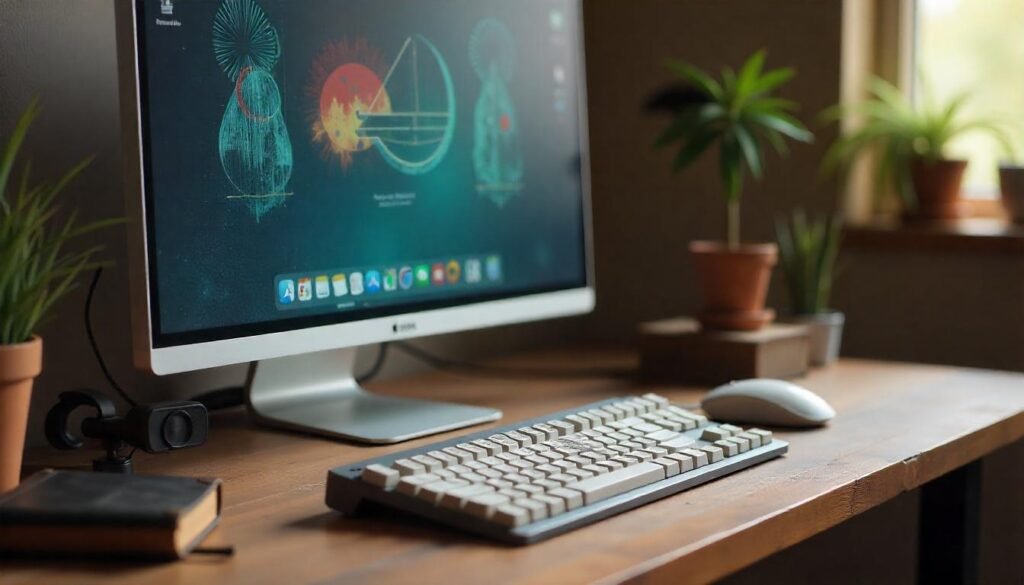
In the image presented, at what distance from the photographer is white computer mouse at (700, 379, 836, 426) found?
4.23 feet

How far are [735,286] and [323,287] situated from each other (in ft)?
1.98

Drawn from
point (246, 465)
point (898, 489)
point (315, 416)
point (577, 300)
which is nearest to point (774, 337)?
point (577, 300)

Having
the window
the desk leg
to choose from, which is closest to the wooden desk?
the desk leg

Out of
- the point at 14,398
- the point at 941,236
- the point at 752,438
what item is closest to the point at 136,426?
the point at 14,398

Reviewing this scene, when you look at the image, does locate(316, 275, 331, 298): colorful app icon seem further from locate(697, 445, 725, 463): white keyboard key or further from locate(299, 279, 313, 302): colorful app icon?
locate(697, 445, 725, 463): white keyboard key

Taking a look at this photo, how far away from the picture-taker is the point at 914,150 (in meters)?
1.90

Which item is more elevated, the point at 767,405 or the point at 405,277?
the point at 405,277

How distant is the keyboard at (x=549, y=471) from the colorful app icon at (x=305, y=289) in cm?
26

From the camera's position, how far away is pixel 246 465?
3.83 feet

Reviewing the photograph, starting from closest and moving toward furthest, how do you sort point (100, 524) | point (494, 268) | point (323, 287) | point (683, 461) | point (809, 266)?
point (100, 524), point (683, 461), point (323, 287), point (494, 268), point (809, 266)

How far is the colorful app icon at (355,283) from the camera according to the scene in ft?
4.25

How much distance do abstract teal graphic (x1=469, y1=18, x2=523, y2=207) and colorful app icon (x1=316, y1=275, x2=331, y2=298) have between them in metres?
0.26

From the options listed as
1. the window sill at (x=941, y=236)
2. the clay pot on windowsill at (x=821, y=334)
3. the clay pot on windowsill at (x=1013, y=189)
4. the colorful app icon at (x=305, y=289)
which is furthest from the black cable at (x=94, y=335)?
the clay pot on windowsill at (x=1013, y=189)

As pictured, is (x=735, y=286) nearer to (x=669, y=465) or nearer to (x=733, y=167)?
(x=733, y=167)
